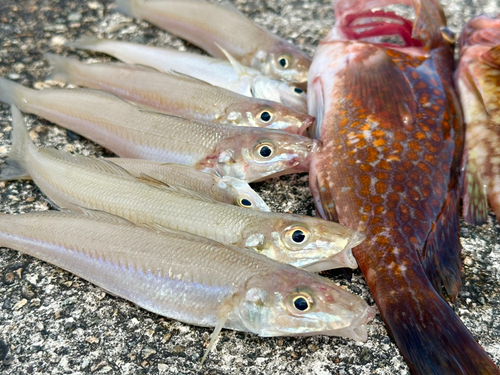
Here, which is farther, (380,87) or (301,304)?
(380,87)

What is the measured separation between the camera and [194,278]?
2258 millimetres

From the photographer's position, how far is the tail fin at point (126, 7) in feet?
14.9

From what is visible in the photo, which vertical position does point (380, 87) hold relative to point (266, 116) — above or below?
above

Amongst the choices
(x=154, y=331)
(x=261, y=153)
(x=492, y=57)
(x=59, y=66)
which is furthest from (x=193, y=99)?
(x=492, y=57)

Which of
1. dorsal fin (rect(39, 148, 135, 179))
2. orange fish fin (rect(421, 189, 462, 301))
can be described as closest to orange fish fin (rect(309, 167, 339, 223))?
orange fish fin (rect(421, 189, 462, 301))

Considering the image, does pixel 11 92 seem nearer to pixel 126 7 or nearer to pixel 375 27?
pixel 126 7

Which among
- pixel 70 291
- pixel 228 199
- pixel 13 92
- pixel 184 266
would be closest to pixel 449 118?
pixel 228 199

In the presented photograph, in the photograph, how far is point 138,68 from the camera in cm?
358

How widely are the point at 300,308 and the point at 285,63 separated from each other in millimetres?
2181

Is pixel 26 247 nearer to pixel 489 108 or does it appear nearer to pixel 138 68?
pixel 138 68

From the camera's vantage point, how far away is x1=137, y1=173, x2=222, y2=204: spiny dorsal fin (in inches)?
102

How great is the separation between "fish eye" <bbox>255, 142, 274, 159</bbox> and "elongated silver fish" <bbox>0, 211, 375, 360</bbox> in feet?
2.64

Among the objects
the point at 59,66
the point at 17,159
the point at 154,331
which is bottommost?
the point at 154,331

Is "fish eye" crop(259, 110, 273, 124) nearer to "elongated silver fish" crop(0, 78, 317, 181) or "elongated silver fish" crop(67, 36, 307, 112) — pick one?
"elongated silver fish" crop(0, 78, 317, 181)
